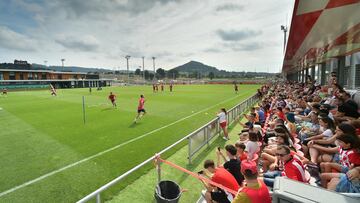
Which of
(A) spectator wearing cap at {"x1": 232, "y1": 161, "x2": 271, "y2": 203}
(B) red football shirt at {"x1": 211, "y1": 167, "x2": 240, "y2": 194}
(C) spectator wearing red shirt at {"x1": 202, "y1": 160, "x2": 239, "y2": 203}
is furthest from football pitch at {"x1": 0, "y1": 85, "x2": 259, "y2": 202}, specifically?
(A) spectator wearing cap at {"x1": 232, "y1": 161, "x2": 271, "y2": 203}

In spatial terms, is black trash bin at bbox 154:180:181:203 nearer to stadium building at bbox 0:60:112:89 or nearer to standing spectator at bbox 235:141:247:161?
standing spectator at bbox 235:141:247:161

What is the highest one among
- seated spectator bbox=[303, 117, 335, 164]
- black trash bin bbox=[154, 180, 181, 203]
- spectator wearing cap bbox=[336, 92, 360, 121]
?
spectator wearing cap bbox=[336, 92, 360, 121]

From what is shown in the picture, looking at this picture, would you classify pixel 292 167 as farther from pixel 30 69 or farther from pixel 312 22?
pixel 30 69

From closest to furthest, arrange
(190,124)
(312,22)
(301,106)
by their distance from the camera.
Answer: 1. (312,22)
2. (301,106)
3. (190,124)

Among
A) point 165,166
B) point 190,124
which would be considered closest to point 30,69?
point 190,124

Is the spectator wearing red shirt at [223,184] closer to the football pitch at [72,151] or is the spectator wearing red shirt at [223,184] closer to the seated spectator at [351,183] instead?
the seated spectator at [351,183]

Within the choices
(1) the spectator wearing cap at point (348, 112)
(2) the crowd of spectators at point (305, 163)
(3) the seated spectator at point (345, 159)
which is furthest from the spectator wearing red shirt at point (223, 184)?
(1) the spectator wearing cap at point (348, 112)

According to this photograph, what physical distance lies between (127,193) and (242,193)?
3461mm

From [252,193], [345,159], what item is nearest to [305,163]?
[345,159]

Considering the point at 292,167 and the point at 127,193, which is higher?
the point at 292,167

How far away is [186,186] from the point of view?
5766mm

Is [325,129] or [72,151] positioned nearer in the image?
[325,129]

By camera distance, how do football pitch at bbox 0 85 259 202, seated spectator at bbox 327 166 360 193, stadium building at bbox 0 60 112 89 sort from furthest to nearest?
stadium building at bbox 0 60 112 89, football pitch at bbox 0 85 259 202, seated spectator at bbox 327 166 360 193

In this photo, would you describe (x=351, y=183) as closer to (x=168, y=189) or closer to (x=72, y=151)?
(x=168, y=189)
